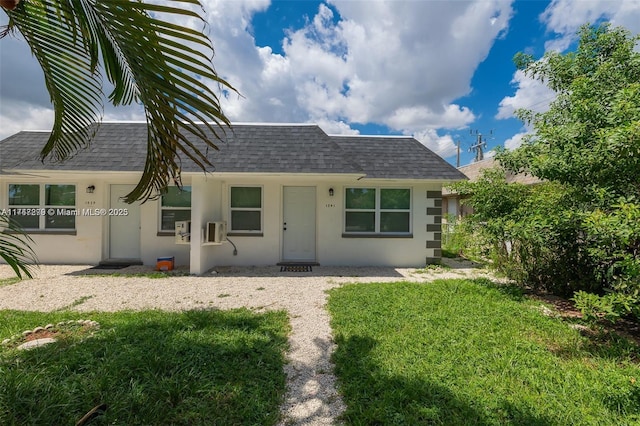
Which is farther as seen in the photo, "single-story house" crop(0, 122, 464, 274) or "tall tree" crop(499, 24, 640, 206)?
"single-story house" crop(0, 122, 464, 274)

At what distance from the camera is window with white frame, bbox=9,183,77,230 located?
30.1 ft

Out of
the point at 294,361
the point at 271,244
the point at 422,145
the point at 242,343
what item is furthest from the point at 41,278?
the point at 422,145

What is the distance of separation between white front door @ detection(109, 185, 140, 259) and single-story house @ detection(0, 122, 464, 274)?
32 millimetres

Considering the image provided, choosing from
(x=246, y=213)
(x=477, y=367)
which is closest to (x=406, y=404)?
(x=477, y=367)

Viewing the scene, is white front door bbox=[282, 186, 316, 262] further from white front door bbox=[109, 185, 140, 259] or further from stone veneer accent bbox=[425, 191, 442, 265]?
white front door bbox=[109, 185, 140, 259]

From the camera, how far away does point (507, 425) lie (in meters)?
2.50

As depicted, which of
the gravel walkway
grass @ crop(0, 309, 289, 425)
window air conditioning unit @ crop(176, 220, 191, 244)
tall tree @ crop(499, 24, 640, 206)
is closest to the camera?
grass @ crop(0, 309, 289, 425)

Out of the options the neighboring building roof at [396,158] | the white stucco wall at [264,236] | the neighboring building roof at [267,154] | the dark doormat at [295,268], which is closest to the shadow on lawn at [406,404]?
the dark doormat at [295,268]

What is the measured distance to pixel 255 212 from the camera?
9242 mm

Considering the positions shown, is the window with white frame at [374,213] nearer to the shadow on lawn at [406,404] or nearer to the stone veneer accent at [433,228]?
the stone veneer accent at [433,228]

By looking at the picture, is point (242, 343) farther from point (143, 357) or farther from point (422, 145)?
point (422, 145)

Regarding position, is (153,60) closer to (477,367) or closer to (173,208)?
(477,367)

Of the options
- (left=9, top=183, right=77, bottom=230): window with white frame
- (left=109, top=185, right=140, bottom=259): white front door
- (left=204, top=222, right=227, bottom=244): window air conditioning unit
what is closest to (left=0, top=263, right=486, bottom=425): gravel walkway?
(left=204, top=222, right=227, bottom=244): window air conditioning unit

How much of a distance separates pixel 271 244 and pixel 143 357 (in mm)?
5895
